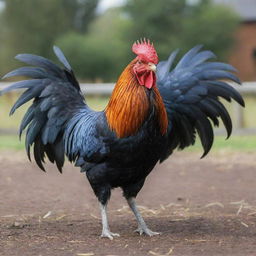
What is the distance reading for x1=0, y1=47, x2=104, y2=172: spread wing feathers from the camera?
19.5ft

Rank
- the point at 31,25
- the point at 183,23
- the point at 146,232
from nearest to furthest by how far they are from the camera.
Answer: the point at 146,232
the point at 183,23
the point at 31,25

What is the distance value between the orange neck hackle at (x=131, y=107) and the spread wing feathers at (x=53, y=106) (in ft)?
1.80

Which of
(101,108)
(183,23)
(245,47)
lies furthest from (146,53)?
(245,47)

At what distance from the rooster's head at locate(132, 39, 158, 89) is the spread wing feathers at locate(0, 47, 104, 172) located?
32.2 inches

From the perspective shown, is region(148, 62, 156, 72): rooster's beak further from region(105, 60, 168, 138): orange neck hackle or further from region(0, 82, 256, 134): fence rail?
region(0, 82, 256, 134): fence rail

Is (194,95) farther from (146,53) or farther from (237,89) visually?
(237,89)

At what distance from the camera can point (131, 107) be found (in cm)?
525

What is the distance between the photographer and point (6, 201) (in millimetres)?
7707

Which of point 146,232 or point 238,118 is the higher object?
point 238,118

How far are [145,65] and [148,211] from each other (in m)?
2.52

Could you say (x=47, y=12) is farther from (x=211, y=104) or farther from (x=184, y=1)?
(x=211, y=104)

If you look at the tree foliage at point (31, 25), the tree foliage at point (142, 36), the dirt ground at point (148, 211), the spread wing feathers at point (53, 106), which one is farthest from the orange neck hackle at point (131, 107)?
the tree foliage at point (31, 25)

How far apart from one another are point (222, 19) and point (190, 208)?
30219 millimetres

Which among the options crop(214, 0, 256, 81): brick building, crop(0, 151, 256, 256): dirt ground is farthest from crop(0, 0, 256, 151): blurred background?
crop(0, 151, 256, 256): dirt ground
